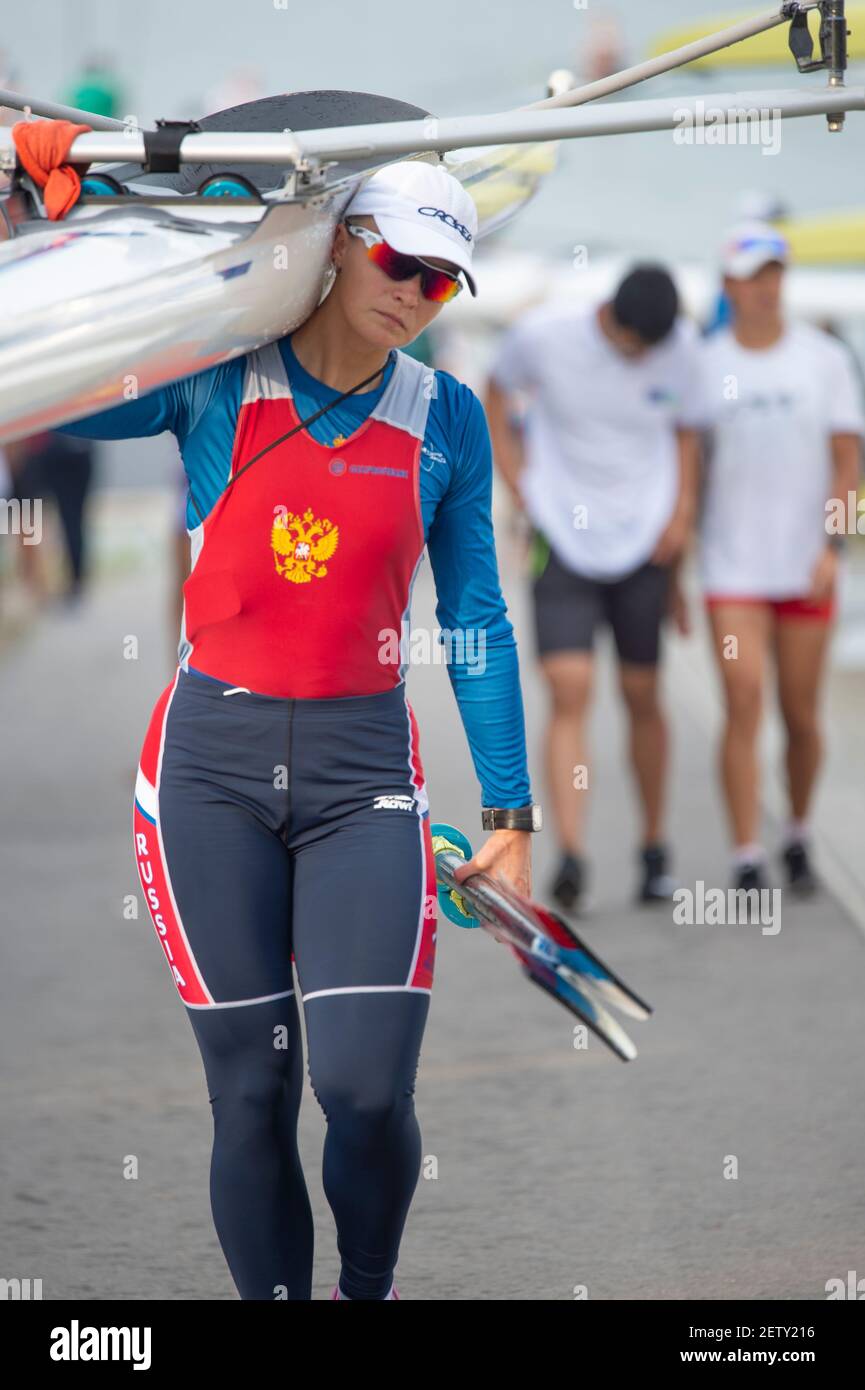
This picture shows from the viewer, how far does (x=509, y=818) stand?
3812 millimetres

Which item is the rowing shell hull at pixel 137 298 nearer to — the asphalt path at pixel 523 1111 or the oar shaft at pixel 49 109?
the oar shaft at pixel 49 109

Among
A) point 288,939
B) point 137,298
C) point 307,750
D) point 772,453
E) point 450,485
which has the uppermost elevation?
point 772,453

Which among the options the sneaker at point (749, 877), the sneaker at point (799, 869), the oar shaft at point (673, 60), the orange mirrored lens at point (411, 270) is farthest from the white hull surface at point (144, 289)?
the sneaker at point (799, 869)

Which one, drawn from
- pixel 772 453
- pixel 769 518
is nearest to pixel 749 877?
pixel 769 518

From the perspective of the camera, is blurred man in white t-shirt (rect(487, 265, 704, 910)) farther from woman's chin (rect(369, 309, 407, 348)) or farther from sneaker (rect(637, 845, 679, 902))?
woman's chin (rect(369, 309, 407, 348))

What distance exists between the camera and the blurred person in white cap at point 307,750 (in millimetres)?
3453

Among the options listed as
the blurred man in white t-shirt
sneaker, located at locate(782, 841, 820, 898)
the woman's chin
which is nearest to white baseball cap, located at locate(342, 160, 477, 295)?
the woman's chin

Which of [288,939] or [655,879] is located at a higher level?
[655,879]

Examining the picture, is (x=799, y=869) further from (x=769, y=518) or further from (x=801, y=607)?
(x=769, y=518)

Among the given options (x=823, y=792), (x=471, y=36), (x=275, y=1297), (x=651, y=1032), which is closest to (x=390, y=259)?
(x=275, y=1297)

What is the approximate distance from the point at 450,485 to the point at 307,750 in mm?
563
